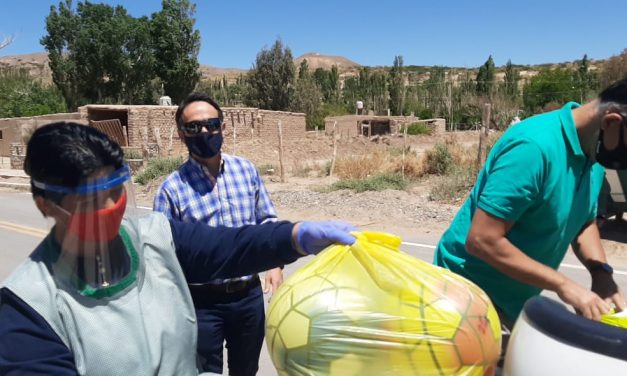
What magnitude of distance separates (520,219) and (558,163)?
0.22 meters

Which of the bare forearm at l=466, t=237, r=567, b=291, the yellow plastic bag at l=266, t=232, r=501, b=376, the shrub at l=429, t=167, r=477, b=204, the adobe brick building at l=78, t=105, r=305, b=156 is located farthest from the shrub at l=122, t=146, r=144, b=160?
the yellow plastic bag at l=266, t=232, r=501, b=376

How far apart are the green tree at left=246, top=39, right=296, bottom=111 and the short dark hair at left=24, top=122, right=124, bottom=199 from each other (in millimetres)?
43483

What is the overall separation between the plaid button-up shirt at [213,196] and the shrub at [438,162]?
12.3 meters

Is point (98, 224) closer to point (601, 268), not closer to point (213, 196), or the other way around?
point (213, 196)

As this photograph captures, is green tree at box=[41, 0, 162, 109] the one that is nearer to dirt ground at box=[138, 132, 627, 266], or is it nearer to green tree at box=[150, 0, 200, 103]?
green tree at box=[150, 0, 200, 103]

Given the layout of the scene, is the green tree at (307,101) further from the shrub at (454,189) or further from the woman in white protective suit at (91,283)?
the woman in white protective suit at (91,283)

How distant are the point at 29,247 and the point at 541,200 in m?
7.87

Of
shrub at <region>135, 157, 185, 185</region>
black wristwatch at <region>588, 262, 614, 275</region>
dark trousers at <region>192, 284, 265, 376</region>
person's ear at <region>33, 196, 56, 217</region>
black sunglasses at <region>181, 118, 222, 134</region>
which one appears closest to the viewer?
person's ear at <region>33, 196, 56, 217</region>

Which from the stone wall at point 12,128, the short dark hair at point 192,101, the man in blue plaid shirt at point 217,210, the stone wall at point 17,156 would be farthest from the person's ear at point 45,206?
the stone wall at point 12,128

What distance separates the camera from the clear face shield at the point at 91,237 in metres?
1.35

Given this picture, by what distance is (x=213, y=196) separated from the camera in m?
2.71

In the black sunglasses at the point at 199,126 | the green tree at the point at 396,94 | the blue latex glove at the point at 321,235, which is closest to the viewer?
the blue latex glove at the point at 321,235

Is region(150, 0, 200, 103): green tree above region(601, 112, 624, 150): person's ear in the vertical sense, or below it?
above

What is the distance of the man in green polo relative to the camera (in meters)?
1.70
